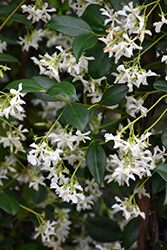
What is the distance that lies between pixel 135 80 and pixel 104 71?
66mm

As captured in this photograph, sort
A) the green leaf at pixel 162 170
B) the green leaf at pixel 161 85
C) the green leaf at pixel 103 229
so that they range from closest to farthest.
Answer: the green leaf at pixel 162 170, the green leaf at pixel 161 85, the green leaf at pixel 103 229

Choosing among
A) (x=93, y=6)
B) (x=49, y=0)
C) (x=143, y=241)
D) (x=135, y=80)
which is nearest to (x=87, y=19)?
(x=93, y=6)

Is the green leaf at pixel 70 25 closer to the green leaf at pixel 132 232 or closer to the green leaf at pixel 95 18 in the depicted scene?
the green leaf at pixel 95 18

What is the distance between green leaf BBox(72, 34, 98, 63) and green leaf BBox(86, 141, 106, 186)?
19 cm

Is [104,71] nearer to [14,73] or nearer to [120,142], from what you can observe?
[120,142]

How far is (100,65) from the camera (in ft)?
1.96

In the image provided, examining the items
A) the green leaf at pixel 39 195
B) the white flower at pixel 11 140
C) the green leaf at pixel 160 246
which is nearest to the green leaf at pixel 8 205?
the white flower at pixel 11 140

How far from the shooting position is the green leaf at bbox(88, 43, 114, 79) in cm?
59

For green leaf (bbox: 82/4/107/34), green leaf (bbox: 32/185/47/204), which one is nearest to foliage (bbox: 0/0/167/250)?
green leaf (bbox: 82/4/107/34)

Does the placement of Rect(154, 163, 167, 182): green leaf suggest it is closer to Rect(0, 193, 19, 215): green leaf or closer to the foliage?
the foliage

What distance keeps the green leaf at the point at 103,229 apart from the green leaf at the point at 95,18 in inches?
26.5

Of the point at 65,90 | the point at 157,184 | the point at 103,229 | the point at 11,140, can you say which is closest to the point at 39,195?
the point at 103,229

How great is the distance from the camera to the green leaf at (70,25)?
59 cm

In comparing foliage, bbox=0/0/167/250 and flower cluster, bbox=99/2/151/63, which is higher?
flower cluster, bbox=99/2/151/63
